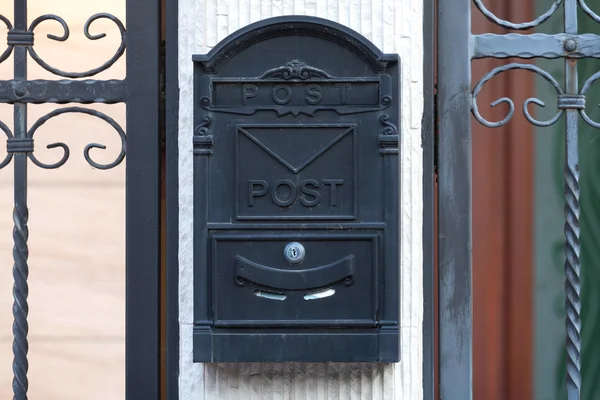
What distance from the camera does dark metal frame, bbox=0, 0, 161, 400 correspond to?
2883 millimetres

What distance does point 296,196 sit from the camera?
2.63 metres

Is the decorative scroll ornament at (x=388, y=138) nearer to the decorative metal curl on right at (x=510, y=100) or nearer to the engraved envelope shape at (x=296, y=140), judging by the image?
the engraved envelope shape at (x=296, y=140)

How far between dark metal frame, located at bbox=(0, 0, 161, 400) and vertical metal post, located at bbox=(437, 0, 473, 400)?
1034mm

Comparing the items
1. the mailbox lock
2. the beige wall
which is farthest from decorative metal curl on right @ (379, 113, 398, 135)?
the beige wall

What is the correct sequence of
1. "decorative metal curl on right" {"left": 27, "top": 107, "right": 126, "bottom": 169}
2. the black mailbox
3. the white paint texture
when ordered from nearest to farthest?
the black mailbox
the white paint texture
"decorative metal curl on right" {"left": 27, "top": 107, "right": 126, "bottom": 169}

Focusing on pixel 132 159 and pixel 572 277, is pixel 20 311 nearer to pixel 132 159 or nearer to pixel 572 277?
pixel 132 159

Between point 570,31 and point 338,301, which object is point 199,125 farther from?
point 570,31

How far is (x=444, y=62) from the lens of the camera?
9.55 ft

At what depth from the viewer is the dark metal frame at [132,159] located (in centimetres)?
288

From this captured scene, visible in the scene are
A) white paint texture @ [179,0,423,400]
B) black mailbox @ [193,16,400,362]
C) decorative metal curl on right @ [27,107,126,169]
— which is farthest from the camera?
decorative metal curl on right @ [27,107,126,169]

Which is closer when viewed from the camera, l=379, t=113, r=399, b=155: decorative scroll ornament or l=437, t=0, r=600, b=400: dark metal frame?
Answer: l=379, t=113, r=399, b=155: decorative scroll ornament

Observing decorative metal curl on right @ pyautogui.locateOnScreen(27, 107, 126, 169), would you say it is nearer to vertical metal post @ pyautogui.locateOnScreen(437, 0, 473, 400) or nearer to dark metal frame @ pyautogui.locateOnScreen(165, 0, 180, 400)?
dark metal frame @ pyautogui.locateOnScreen(165, 0, 180, 400)

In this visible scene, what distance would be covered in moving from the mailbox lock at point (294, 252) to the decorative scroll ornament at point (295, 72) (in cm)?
56

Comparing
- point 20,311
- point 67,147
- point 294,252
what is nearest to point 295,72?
point 294,252
